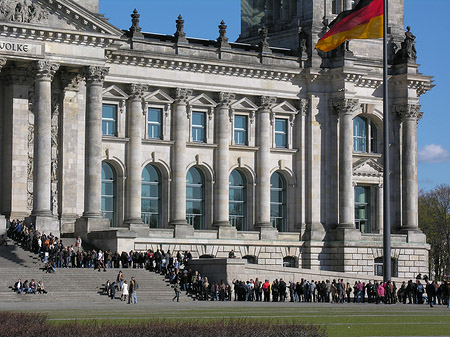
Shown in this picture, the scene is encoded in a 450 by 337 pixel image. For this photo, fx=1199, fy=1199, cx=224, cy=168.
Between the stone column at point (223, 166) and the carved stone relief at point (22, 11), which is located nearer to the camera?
the carved stone relief at point (22, 11)

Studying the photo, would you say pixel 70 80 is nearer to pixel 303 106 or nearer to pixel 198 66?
pixel 198 66

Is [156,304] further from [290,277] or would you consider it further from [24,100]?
[24,100]

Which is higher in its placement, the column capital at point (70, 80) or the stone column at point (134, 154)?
the column capital at point (70, 80)

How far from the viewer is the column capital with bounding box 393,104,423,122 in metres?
90.8

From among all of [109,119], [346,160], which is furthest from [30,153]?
→ [346,160]

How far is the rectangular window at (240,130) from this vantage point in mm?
86625

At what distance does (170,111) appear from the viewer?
8300 cm

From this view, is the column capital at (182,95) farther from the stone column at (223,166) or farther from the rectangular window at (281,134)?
the rectangular window at (281,134)

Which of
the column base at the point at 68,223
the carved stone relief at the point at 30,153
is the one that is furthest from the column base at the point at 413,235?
the carved stone relief at the point at 30,153

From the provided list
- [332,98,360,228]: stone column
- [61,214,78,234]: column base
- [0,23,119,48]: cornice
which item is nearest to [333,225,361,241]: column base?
[332,98,360,228]: stone column

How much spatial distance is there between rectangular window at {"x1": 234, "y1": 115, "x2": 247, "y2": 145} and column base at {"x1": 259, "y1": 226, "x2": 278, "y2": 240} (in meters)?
6.42

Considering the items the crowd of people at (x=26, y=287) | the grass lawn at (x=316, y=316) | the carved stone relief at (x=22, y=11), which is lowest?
the grass lawn at (x=316, y=316)

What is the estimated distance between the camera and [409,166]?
298 ft

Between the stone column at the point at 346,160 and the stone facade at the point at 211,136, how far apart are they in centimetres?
12
